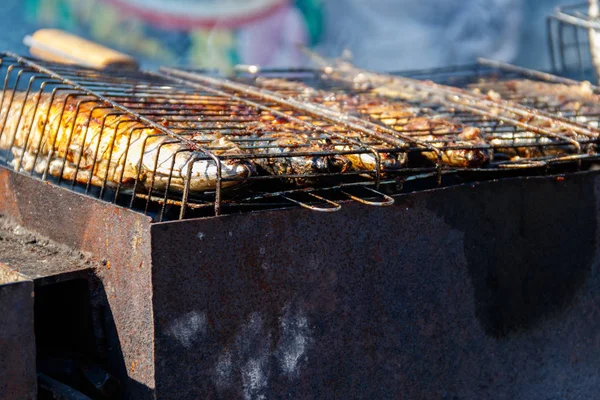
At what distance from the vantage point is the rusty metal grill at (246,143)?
330 cm

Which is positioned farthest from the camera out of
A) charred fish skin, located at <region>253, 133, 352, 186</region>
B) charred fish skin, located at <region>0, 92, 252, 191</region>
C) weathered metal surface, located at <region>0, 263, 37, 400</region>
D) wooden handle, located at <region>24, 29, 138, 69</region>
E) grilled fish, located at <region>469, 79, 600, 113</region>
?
wooden handle, located at <region>24, 29, 138, 69</region>

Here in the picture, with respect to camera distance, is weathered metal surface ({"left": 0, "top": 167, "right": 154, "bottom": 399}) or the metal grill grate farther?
the metal grill grate

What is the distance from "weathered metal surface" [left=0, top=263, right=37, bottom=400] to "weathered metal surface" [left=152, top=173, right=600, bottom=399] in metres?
0.51

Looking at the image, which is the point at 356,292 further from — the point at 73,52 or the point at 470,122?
the point at 73,52

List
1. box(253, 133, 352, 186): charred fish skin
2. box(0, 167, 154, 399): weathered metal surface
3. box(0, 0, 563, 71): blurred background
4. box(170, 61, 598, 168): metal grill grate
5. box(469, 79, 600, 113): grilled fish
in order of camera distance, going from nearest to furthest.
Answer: box(0, 167, 154, 399): weathered metal surface → box(253, 133, 352, 186): charred fish skin → box(170, 61, 598, 168): metal grill grate → box(469, 79, 600, 113): grilled fish → box(0, 0, 563, 71): blurred background

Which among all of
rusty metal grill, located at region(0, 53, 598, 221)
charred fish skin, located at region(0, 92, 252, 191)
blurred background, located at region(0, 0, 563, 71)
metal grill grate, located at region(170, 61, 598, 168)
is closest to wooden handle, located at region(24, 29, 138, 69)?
metal grill grate, located at region(170, 61, 598, 168)

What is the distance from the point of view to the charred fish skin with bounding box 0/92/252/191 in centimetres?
321

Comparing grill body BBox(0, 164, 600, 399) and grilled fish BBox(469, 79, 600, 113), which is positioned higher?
grilled fish BBox(469, 79, 600, 113)

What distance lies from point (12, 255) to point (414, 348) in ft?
6.87

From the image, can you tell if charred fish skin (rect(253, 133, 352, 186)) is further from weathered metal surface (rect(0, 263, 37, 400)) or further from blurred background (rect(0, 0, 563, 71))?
blurred background (rect(0, 0, 563, 71))

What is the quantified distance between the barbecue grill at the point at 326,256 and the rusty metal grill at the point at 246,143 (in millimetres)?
22

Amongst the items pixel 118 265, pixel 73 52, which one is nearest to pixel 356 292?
pixel 118 265

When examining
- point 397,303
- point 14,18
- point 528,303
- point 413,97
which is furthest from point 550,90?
point 14,18

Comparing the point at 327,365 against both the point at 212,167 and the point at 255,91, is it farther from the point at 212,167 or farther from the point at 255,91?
the point at 255,91
